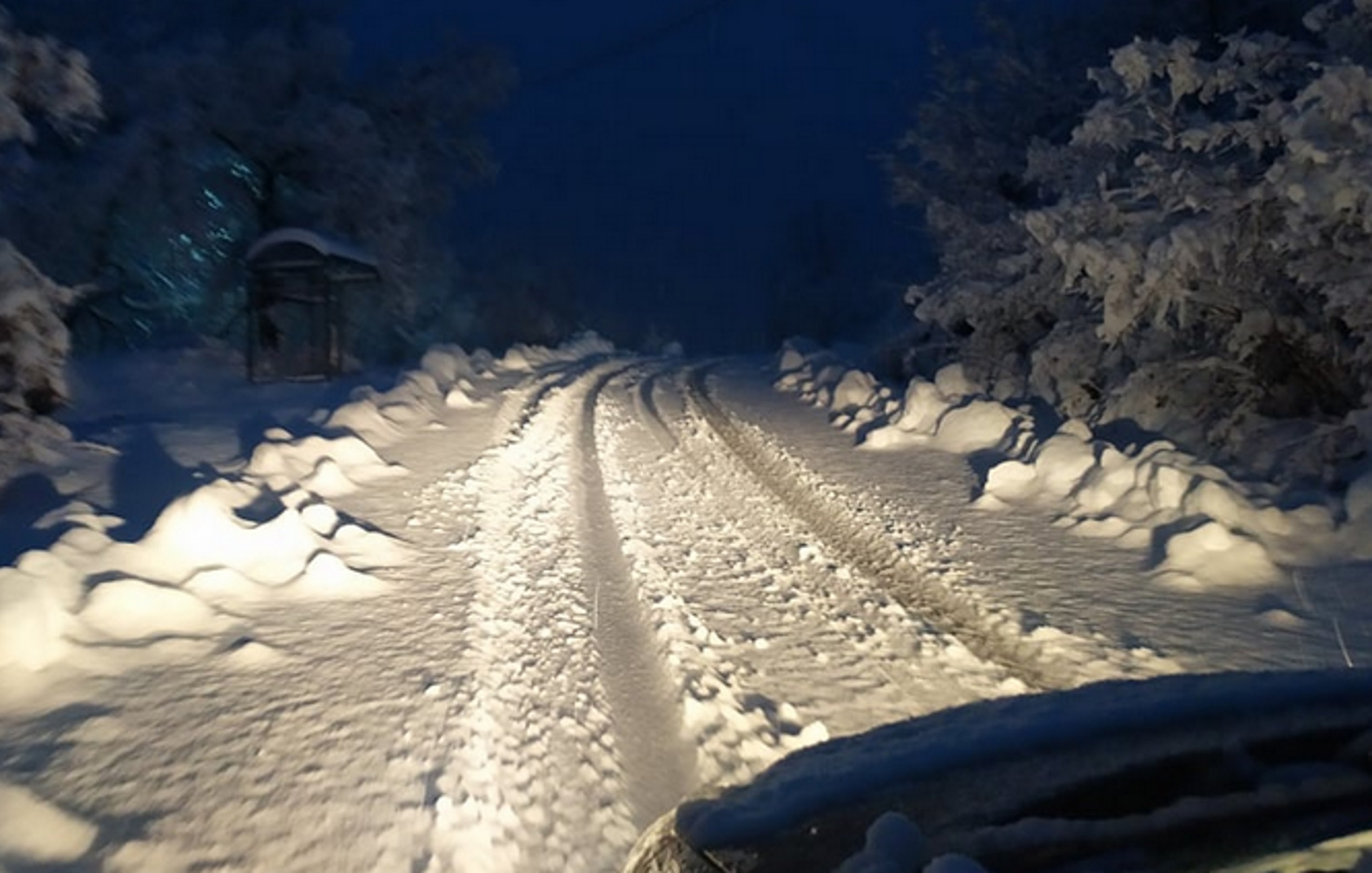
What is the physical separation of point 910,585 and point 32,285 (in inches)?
266

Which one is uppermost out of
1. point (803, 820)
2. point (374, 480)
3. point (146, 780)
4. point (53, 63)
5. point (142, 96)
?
point (142, 96)

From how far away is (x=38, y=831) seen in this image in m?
3.13

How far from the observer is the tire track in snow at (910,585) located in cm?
512

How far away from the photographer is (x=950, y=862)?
5.44ft

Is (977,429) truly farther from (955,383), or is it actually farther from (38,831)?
(38,831)

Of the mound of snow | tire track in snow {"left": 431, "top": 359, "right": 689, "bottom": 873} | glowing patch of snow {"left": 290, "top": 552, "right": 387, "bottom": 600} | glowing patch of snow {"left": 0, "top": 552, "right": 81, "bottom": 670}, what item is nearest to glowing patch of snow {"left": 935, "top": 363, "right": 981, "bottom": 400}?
tire track in snow {"left": 431, "top": 359, "right": 689, "bottom": 873}

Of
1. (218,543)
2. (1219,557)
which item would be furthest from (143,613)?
(1219,557)

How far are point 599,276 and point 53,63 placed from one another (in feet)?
255

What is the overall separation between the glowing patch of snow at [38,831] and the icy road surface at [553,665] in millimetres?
12

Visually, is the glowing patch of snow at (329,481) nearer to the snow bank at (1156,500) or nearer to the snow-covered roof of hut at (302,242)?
the snow bank at (1156,500)

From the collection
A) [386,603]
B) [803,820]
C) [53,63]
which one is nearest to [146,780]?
[386,603]

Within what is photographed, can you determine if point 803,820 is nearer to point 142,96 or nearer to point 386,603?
point 386,603

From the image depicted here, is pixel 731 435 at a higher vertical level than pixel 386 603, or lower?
higher

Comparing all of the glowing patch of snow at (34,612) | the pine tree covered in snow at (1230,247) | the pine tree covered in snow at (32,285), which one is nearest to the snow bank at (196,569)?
the glowing patch of snow at (34,612)
